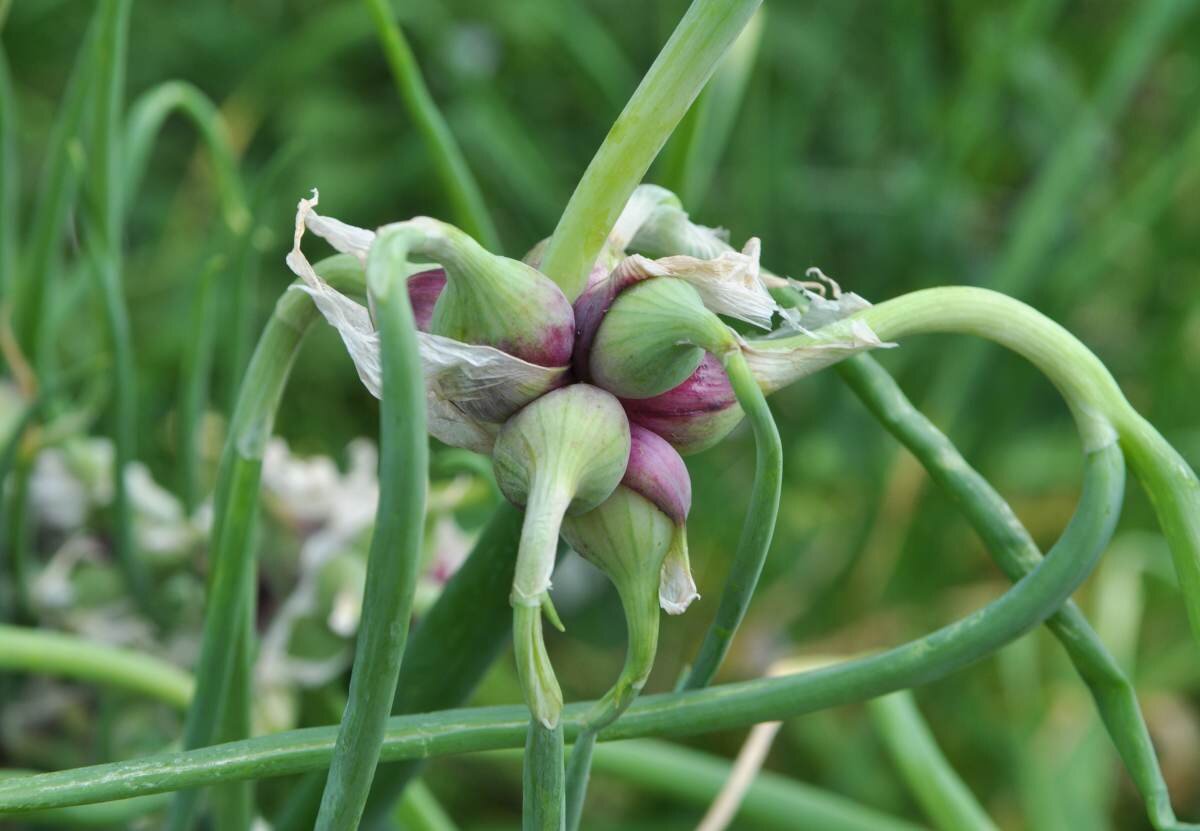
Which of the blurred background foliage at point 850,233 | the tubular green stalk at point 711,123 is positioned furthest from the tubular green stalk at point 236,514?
the blurred background foliage at point 850,233

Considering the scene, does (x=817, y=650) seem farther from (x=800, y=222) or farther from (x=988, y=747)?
(x=800, y=222)

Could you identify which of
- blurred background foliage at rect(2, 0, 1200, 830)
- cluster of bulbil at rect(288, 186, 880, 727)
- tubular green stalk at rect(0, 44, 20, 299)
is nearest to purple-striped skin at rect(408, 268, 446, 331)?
cluster of bulbil at rect(288, 186, 880, 727)

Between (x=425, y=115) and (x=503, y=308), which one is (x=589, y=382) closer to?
(x=503, y=308)

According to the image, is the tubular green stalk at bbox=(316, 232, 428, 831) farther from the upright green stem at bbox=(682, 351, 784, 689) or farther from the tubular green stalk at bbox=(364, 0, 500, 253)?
the tubular green stalk at bbox=(364, 0, 500, 253)

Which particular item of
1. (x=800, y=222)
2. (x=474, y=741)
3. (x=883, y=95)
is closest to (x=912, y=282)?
(x=800, y=222)

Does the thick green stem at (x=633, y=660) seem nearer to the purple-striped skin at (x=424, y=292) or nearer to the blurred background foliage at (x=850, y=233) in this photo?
the purple-striped skin at (x=424, y=292)
